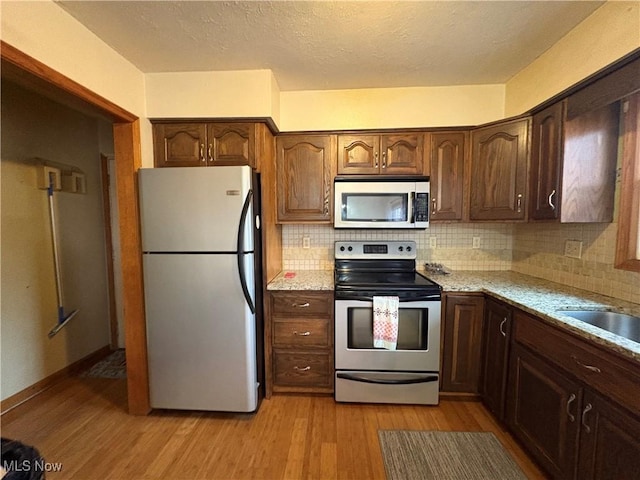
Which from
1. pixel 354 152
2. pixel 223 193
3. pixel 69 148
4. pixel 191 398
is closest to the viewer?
pixel 223 193

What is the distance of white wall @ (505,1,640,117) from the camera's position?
4.23 ft

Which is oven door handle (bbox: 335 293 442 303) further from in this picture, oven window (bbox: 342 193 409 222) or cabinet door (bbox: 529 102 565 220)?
cabinet door (bbox: 529 102 565 220)

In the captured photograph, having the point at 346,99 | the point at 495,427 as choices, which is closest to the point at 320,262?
the point at 346,99

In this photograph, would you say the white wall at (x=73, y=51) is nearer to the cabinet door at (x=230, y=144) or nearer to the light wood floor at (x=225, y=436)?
the cabinet door at (x=230, y=144)

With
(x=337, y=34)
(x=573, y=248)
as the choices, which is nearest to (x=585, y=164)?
(x=573, y=248)

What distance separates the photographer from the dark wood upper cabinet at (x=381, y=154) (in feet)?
7.40

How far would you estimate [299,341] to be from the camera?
2.10 metres

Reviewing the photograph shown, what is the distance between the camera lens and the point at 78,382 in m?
2.39

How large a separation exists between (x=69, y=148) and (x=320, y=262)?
2.55 m

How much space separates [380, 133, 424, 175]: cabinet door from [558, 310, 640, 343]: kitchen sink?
135 centimetres

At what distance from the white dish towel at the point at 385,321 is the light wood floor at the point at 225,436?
530mm

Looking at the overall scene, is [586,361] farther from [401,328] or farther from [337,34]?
[337,34]

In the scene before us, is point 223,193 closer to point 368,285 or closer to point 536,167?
point 368,285

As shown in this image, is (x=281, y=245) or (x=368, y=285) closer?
(x=368, y=285)
